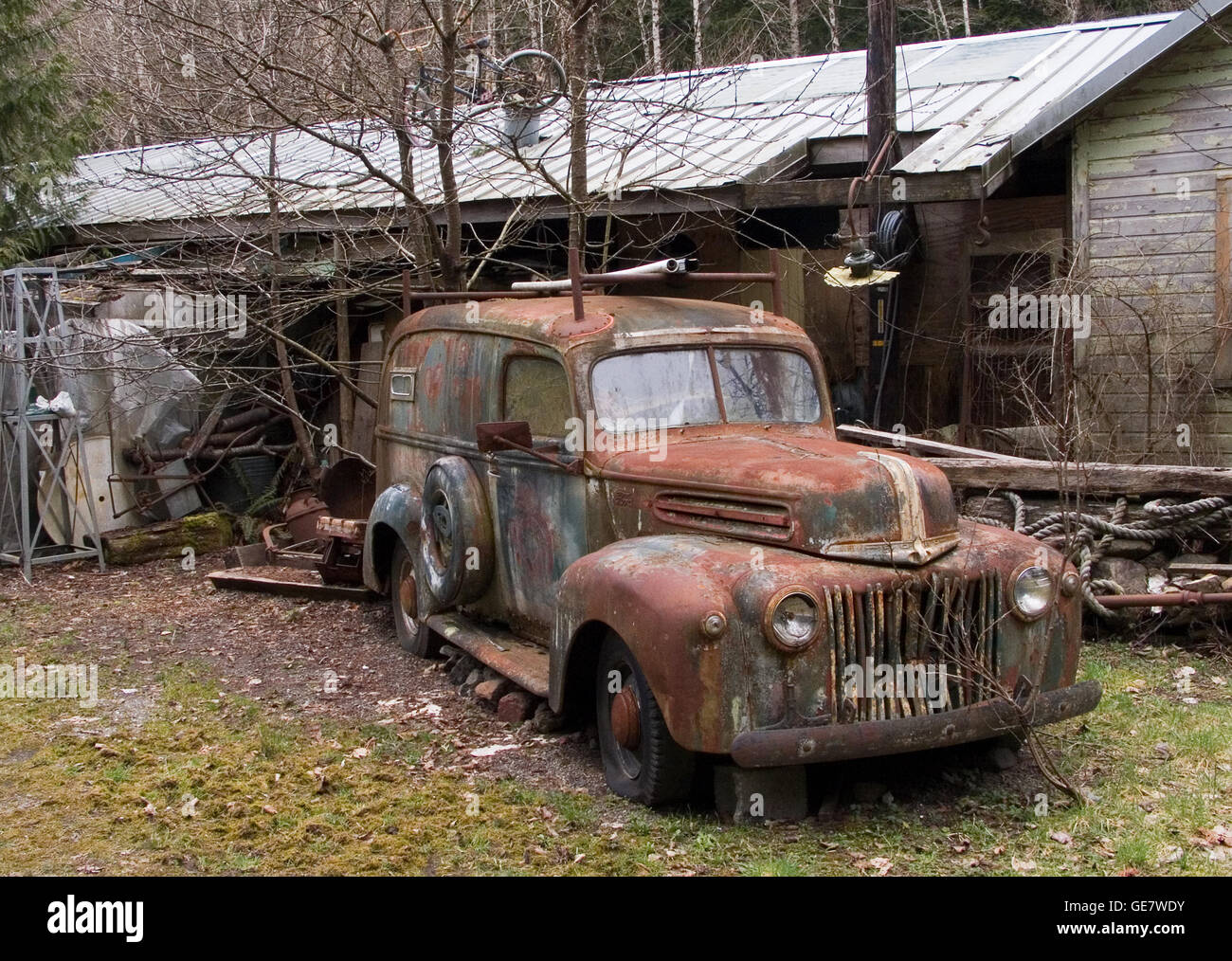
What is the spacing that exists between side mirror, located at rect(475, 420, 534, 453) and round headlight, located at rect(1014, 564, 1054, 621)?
7.81 ft

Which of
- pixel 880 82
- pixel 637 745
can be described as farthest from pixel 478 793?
pixel 880 82

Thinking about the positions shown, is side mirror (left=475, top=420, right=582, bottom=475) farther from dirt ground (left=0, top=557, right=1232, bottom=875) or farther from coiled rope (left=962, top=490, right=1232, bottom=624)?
coiled rope (left=962, top=490, right=1232, bottom=624)

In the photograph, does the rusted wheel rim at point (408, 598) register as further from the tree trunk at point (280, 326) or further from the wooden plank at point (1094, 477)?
the wooden plank at point (1094, 477)

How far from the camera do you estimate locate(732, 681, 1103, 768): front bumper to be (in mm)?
4441

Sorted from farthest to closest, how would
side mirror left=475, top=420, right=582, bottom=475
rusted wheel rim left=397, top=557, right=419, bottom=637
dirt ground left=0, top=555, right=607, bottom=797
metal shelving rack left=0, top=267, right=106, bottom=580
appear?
1. metal shelving rack left=0, top=267, right=106, bottom=580
2. rusted wheel rim left=397, top=557, right=419, bottom=637
3. side mirror left=475, top=420, right=582, bottom=475
4. dirt ground left=0, top=555, right=607, bottom=797

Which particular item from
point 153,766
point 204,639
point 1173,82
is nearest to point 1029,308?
point 1173,82

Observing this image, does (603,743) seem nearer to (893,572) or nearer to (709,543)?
(709,543)

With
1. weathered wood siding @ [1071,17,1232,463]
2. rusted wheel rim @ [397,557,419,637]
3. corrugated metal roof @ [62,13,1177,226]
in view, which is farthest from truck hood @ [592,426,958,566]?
weathered wood siding @ [1071,17,1232,463]

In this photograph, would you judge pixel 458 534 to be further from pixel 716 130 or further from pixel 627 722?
pixel 716 130

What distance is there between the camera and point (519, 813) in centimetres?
498

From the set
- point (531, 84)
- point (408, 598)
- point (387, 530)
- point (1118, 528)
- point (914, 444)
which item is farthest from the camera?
point (531, 84)

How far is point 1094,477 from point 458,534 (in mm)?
3905

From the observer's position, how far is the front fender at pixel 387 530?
760cm
